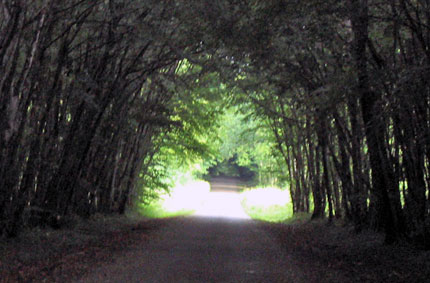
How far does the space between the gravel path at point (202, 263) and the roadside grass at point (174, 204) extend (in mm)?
11167

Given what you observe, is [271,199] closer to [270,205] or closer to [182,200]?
[270,205]

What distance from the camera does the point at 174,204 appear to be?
31.2 metres

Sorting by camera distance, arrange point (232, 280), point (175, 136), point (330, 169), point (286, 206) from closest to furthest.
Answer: point (232, 280) → point (330, 169) → point (175, 136) → point (286, 206)

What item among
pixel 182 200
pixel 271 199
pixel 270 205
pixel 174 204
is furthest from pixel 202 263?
pixel 182 200

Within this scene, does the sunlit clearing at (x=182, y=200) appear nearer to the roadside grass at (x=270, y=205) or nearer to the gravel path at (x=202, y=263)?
the roadside grass at (x=270, y=205)

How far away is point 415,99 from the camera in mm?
6996

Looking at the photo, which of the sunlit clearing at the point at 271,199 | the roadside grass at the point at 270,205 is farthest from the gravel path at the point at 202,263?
the sunlit clearing at the point at 271,199

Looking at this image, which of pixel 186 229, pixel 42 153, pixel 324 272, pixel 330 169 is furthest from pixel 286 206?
pixel 324 272

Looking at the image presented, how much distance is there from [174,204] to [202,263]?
23273 mm

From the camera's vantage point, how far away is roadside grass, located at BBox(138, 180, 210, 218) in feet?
77.3

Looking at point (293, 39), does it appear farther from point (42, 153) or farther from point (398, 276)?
point (42, 153)

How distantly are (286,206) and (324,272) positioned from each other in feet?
66.4

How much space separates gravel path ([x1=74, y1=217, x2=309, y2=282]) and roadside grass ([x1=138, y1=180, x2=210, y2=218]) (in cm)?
1117

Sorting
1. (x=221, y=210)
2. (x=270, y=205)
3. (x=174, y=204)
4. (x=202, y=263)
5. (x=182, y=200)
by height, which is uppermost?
(x=182, y=200)
